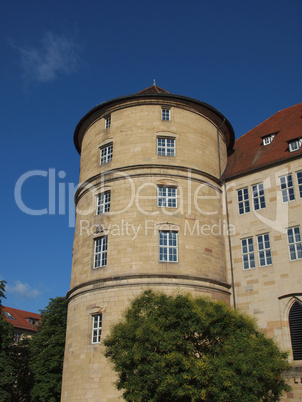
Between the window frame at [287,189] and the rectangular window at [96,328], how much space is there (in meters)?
11.8

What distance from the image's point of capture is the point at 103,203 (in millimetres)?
25141

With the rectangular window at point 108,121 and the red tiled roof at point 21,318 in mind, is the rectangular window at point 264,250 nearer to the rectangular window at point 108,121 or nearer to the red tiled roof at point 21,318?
the rectangular window at point 108,121

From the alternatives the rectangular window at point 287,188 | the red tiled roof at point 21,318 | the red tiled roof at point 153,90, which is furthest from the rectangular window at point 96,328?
the red tiled roof at point 21,318

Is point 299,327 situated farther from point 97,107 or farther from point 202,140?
point 97,107

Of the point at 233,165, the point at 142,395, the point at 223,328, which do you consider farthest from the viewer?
the point at 233,165

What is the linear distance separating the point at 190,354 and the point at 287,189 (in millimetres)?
12424

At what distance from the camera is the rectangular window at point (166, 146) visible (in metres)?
25.6

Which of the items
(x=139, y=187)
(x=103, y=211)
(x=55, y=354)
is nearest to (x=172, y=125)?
(x=139, y=187)

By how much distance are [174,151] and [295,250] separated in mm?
8910

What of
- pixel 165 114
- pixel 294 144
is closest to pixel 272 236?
pixel 294 144

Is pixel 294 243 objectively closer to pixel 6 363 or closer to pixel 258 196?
pixel 258 196

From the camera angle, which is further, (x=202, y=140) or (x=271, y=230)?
(x=202, y=140)

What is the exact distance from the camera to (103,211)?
24859mm

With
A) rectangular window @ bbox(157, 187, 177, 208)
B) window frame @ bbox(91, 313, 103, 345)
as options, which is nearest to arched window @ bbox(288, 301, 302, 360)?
rectangular window @ bbox(157, 187, 177, 208)
